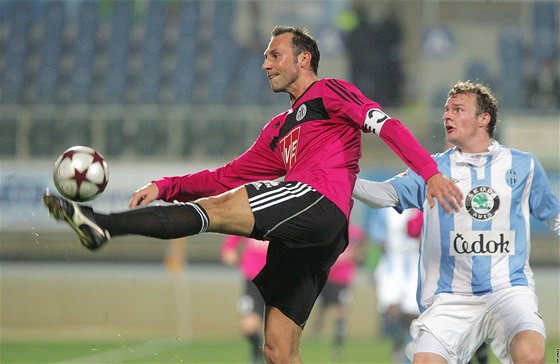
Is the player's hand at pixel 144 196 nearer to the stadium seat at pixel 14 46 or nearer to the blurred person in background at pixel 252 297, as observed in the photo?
the blurred person in background at pixel 252 297

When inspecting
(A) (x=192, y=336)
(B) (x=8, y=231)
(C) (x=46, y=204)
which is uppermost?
(C) (x=46, y=204)

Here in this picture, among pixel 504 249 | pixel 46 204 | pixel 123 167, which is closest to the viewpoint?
pixel 46 204

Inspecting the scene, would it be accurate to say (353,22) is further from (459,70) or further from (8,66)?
(8,66)

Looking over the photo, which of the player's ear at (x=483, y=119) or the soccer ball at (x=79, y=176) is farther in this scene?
the player's ear at (x=483, y=119)

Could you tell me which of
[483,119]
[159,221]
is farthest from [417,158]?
[159,221]

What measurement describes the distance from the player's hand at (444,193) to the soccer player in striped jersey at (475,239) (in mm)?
674

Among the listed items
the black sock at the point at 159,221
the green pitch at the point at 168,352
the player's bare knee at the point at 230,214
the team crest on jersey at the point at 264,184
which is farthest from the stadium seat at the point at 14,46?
the black sock at the point at 159,221

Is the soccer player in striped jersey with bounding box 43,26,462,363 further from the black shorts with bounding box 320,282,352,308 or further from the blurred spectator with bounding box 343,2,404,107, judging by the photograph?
the blurred spectator with bounding box 343,2,404,107

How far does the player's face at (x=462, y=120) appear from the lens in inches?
227

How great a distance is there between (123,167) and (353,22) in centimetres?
529

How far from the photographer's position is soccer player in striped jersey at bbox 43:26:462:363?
5.17 metres

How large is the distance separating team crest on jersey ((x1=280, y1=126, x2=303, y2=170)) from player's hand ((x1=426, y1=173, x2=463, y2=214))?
0.99 m

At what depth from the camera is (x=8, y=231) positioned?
15453mm

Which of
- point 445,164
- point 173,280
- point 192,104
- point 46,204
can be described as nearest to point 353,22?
point 192,104
